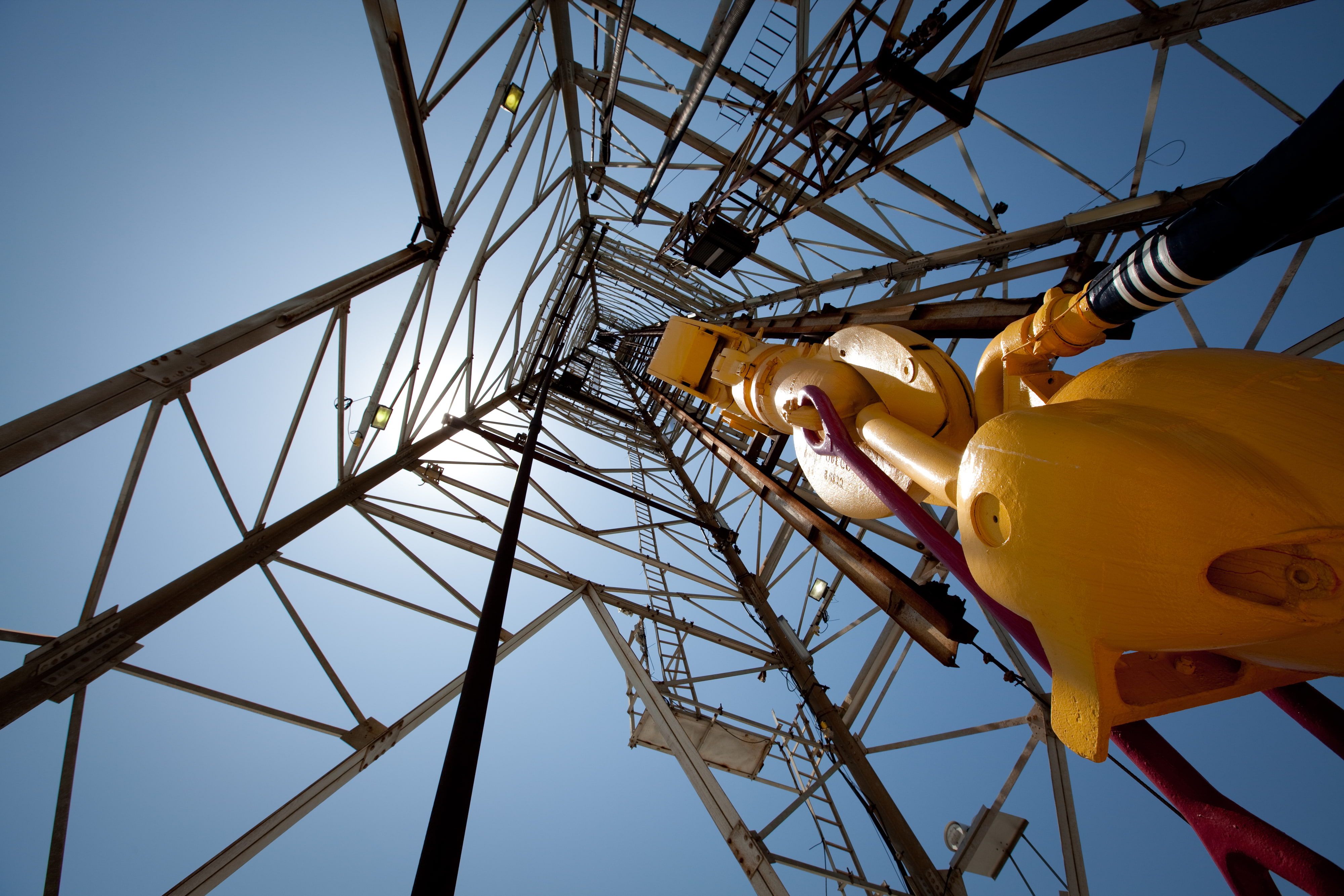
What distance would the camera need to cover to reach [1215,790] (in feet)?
4.34

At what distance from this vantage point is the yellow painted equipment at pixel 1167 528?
3.42ft

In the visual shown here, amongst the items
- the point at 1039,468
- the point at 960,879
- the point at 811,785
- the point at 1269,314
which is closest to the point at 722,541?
the point at 811,785

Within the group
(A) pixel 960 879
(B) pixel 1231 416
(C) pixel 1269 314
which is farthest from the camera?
(A) pixel 960 879

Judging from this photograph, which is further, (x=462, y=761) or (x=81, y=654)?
(x=81, y=654)

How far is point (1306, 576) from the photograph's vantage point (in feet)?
3.39

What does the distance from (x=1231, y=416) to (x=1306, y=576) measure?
351 millimetres

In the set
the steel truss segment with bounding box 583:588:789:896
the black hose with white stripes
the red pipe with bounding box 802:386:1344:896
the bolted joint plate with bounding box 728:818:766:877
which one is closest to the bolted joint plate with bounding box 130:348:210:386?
the red pipe with bounding box 802:386:1344:896

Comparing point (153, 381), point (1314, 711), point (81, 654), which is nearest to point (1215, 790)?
point (1314, 711)

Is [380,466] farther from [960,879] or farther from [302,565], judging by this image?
[960,879]

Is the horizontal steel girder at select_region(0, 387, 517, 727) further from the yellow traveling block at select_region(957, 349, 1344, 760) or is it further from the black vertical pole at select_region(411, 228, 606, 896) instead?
the yellow traveling block at select_region(957, 349, 1344, 760)

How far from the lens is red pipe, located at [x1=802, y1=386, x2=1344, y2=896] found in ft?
3.35

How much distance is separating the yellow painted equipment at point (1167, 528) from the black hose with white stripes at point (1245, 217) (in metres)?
0.22

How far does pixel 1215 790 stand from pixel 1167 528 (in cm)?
85

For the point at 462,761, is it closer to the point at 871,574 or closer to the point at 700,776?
the point at 871,574
